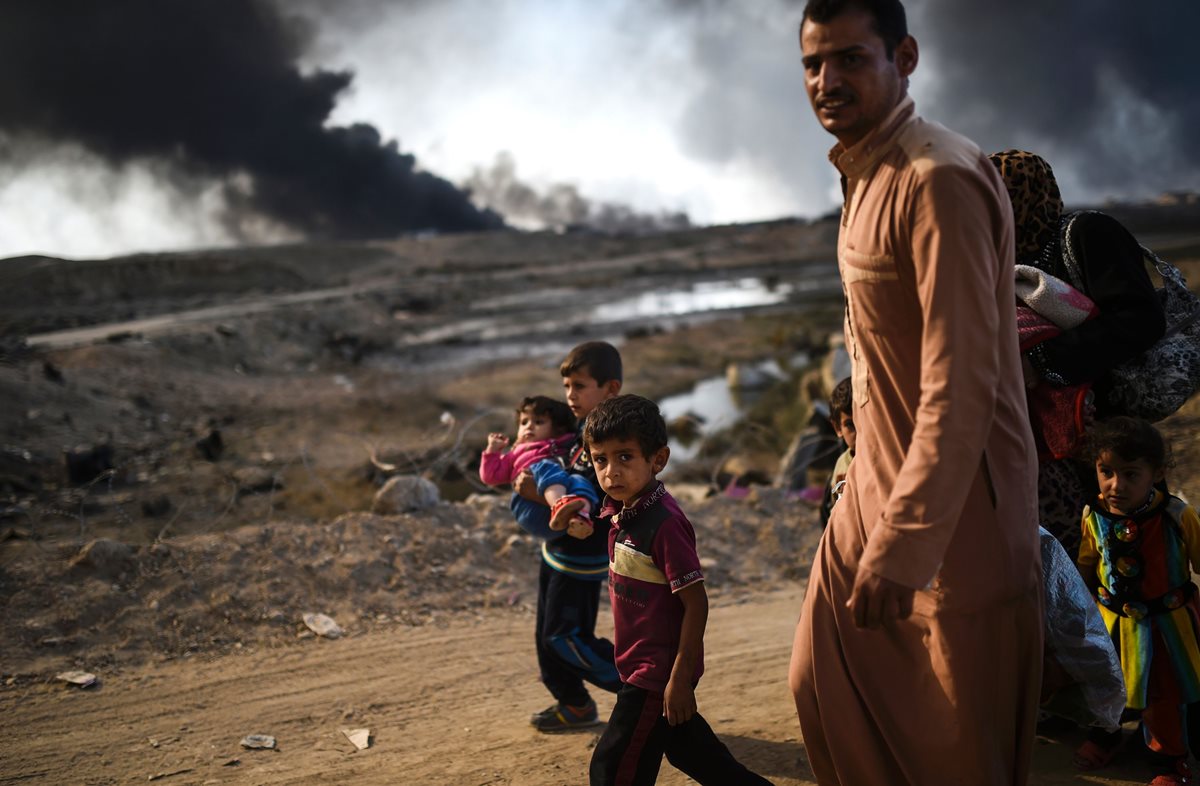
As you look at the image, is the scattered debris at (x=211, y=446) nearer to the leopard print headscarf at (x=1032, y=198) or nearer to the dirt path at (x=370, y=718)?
the dirt path at (x=370, y=718)

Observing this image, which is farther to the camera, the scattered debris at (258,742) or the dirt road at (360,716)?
the scattered debris at (258,742)

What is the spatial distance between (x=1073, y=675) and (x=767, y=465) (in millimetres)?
7179

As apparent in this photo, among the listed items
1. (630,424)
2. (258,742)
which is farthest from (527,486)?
(258,742)

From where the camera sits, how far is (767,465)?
970 centimetres

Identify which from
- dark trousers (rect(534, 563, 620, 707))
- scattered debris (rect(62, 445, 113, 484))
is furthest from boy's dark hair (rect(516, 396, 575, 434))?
scattered debris (rect(62, 445, 113, 484))

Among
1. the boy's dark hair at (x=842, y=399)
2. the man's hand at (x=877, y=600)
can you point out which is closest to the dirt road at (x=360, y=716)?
the boy's dark hair at (x=842, y=399)

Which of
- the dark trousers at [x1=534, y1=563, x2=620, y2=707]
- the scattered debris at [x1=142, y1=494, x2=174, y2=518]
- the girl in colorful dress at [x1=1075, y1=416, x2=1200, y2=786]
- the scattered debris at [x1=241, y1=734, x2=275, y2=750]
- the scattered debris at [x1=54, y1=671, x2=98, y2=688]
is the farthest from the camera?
the scattered debris at [x1=142, y1=494, x2=174, y2=518]

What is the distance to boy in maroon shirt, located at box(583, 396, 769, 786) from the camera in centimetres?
256

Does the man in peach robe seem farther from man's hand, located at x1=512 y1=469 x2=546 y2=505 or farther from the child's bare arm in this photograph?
man's hand, located at x1=512 y1=469 x2=546 y2=505

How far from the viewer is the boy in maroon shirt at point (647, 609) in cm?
256

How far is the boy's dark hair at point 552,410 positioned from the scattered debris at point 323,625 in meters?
2.00

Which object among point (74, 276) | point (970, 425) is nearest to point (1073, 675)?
point (970, 425)

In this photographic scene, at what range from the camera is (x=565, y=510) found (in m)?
2.84

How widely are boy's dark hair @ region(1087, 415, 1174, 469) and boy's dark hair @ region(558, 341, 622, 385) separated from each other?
5.06 feet
